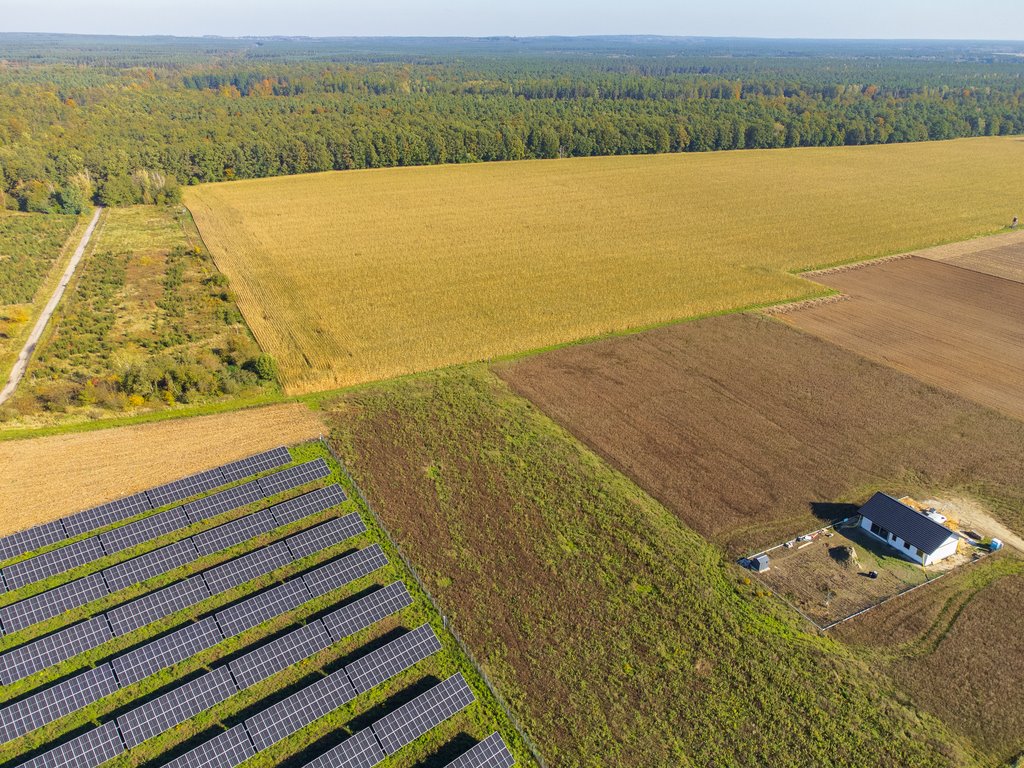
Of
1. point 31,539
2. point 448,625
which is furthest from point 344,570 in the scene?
point 31,539

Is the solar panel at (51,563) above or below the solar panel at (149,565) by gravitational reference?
above

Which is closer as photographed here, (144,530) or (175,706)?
(175,706)

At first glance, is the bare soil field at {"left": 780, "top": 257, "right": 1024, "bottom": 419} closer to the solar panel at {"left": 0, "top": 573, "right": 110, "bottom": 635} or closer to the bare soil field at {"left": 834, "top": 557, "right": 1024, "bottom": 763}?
the bare soil field at {"left": 834, "top": 557, "right": 1024, "bottom": 763}

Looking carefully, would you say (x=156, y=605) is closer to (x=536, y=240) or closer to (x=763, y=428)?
(x=763, y=428)

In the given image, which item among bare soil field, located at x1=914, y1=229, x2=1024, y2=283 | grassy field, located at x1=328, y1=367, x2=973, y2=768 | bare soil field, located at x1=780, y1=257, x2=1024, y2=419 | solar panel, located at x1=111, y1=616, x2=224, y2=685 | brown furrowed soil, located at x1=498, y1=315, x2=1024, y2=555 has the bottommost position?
bare soil field, located at x1=914, y1=229, x2=1024, y2=283

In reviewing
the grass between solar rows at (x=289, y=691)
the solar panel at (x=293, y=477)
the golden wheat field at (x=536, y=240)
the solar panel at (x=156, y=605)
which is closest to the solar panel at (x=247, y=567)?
the grass between solar rows at (x=289, y=691)

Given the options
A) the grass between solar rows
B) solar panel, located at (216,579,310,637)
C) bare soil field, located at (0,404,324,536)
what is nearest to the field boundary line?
the grass between solar rows

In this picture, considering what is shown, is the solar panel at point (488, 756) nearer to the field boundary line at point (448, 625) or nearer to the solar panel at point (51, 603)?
the field boundary line at point (448, 625)
